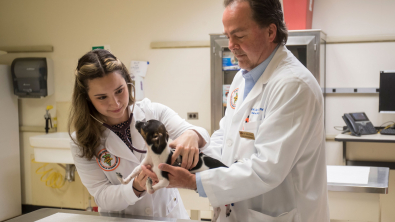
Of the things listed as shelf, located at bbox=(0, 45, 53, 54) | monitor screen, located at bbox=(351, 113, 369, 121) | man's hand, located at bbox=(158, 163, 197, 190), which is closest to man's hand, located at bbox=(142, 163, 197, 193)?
man's hand, located at bbox=(158, 163, 197, 190)

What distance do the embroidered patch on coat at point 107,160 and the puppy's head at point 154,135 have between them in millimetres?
448

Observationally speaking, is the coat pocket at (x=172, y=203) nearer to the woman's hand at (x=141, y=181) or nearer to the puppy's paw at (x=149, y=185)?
the woman's hand at (x=141, y=181)

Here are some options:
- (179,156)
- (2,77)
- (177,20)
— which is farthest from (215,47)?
(2,77)

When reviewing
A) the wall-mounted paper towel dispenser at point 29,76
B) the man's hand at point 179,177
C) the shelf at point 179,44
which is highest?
the shelf at point 179,44

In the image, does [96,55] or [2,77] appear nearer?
[96,55]

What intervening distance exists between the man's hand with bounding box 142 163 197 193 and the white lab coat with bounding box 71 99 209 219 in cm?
29

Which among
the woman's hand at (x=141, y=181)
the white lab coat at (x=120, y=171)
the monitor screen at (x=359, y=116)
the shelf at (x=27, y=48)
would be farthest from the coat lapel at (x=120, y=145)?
the shelf at (x=27, y=48)

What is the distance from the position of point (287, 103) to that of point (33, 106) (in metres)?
3.95

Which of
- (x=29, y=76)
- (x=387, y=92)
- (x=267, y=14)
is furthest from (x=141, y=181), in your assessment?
(x=29, y=76)

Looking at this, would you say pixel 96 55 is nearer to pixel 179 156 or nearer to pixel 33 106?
pixel 179 156

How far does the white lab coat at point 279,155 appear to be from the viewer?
0.98m

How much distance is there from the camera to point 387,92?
301cm

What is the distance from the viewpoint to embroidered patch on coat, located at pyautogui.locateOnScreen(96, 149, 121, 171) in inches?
54.2

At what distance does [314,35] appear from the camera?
2877 mm
